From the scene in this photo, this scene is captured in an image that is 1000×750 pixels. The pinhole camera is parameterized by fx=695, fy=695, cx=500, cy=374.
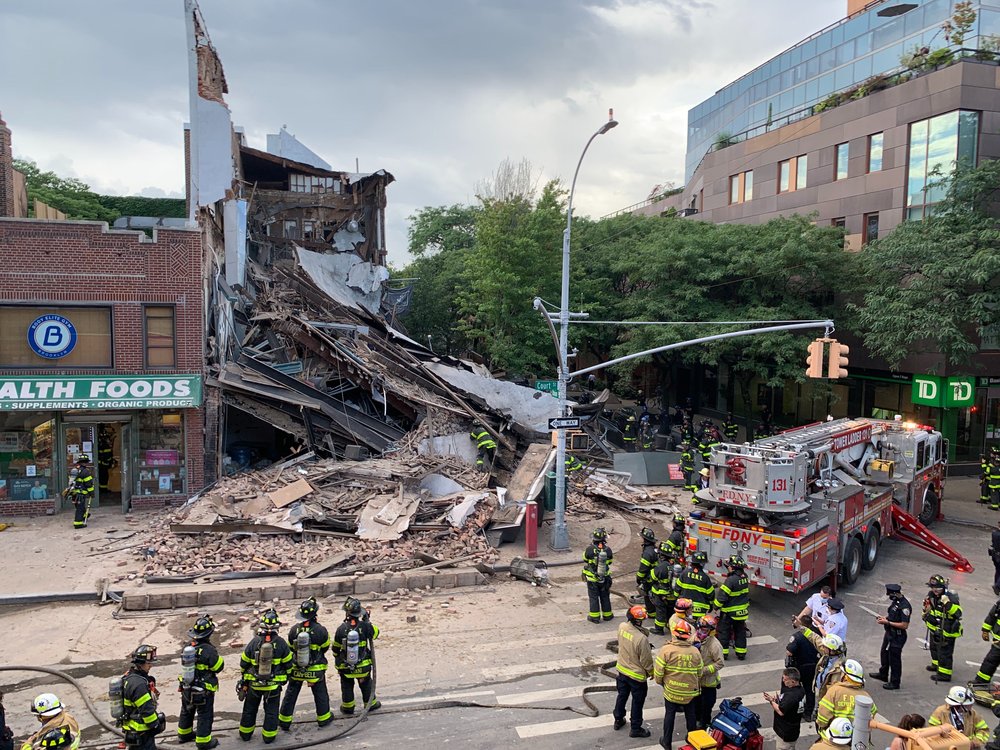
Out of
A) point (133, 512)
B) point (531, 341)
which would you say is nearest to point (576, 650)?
point (133, 512)

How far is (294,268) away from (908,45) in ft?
88.8

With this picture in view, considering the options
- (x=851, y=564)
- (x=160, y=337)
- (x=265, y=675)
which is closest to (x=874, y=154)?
(x=851, y=564)

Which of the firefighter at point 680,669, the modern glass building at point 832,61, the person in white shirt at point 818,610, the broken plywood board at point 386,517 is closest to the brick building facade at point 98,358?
the broken plywood board at point 386,517

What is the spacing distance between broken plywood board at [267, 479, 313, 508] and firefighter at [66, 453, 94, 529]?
429 cm

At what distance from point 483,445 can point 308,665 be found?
1146 centimetres

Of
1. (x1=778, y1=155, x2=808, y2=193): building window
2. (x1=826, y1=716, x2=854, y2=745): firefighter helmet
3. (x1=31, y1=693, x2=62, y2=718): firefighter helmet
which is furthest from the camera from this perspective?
(x1=778, y1=155, x2=808, y2=193): building window

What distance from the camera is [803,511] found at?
1180 cm

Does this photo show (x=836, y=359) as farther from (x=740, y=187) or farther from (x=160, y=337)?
(x=740, y=187)

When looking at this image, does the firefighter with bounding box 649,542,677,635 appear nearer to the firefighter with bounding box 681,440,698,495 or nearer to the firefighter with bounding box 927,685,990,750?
the firefighter with bounding box 927,685,990,750

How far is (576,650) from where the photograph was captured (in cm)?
1063

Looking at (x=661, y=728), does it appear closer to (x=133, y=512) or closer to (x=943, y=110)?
(x=133, y=512)

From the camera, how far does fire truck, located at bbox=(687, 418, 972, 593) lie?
37.5 ft

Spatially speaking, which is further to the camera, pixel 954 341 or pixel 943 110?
pixel 943 110

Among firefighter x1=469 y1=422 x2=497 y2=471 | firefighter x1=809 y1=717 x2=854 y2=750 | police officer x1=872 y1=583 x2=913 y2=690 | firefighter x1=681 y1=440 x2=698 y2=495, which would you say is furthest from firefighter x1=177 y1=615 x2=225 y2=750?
firefighter x1=681 y1=440 x2=698 y2=495
